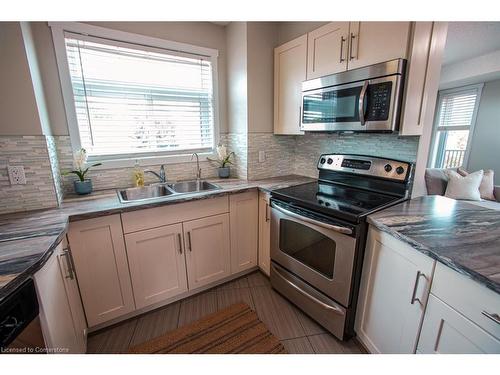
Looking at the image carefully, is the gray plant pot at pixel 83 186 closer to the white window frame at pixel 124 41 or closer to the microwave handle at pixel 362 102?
the white window frame at pixel 124 41

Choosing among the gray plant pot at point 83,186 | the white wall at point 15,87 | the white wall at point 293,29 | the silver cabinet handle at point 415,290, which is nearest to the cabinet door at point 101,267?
the gray plant pot at point 83,186

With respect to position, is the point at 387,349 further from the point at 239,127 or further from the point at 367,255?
the point at 239,127

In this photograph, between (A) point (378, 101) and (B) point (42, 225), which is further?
(A) point (378, 101)

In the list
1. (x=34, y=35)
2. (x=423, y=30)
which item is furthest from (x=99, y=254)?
(x=423, y=30)

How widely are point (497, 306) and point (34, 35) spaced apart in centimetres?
283

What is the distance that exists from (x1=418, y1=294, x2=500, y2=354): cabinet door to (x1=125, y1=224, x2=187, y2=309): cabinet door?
59.0 inches

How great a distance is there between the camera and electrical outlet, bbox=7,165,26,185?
4.34 feet

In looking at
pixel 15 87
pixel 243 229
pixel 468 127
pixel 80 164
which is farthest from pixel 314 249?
A: pixel 468 127

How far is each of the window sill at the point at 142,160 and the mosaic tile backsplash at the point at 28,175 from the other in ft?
1.53

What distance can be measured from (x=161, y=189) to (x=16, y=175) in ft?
3.05

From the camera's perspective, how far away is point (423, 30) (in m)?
1.23

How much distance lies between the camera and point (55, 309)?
3.24 feet

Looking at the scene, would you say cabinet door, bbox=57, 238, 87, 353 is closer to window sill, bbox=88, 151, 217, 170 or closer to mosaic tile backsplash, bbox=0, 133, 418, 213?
mosaic tile backsplash, bbox=0, 133, 418, 213

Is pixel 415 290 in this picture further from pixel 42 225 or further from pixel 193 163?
pixel 193 163
